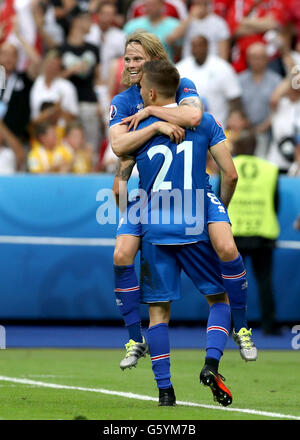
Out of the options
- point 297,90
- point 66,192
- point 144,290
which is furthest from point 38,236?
point 144,290

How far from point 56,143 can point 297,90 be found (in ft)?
10.8

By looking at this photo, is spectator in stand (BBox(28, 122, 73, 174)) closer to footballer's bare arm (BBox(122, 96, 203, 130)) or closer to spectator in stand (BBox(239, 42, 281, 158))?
spectator in stand (BBox(239, 42, 281, 158))

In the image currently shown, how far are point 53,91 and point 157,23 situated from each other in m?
1.80

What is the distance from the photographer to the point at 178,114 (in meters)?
6.95

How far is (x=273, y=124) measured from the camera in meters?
14.2

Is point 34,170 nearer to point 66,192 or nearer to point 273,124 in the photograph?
point 66,192

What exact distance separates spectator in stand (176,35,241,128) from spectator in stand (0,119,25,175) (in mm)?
2458

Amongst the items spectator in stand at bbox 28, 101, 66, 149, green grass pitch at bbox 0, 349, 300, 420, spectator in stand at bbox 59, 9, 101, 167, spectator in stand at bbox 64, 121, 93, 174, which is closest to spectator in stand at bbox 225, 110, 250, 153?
spectator in stand at bbox 64, 121, 93, 174

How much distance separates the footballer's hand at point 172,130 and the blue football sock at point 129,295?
36.1 inches

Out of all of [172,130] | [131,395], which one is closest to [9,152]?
→ [131,395]

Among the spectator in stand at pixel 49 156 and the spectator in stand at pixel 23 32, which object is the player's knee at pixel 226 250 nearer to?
the spectator in stand at pixel 49 156

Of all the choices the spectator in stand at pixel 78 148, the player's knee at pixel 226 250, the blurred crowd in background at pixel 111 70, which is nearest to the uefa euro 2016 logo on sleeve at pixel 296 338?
the blurred crowd in background at pixel 111 70

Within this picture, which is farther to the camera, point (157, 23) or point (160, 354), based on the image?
point (157, 23)

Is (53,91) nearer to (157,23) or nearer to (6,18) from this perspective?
(6,18)
